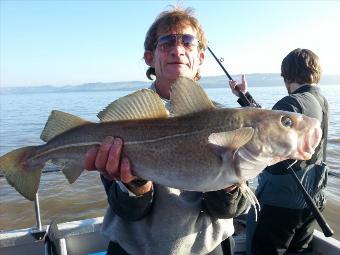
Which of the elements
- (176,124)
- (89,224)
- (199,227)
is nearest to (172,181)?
(176,124)

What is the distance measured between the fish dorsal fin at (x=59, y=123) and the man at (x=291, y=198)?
254 centimetres

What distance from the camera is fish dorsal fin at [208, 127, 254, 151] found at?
8.12 feet

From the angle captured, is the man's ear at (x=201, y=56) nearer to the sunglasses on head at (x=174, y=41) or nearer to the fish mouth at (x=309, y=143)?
the sunglasses on head at (x=174, y=41)

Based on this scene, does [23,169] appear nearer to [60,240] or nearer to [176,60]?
[176,60]

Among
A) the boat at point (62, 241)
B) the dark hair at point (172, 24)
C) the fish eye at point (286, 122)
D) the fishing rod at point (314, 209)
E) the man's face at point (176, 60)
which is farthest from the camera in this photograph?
the boat at point (62, 241)

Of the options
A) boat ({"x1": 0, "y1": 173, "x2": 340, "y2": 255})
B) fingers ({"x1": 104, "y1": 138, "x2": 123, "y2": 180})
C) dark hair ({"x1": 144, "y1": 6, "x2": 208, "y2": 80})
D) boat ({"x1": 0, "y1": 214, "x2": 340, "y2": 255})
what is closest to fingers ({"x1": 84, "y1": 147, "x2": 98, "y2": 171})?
fingers ({"x1": 104, "y1": 138, "x2": 123, "y2": 180})

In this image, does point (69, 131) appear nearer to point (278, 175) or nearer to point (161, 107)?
point (161, 107)

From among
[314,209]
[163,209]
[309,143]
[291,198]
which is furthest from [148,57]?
[291,198]

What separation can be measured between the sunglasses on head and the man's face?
0.02m

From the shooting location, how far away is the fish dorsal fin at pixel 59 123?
2.90 meters

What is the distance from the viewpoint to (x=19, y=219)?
33.9 feet

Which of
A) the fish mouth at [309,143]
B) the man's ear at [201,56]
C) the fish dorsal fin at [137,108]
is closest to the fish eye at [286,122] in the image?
the fish mouth at [309,143]

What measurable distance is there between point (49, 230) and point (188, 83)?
130 inches

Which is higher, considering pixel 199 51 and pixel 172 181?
pixel 199 51
